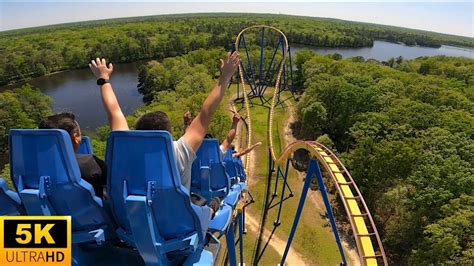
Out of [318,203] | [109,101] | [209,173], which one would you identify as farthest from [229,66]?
[318,203]

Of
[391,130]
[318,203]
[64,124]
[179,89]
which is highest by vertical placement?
[64,124]

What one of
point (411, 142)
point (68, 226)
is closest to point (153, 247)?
point (68, 226)

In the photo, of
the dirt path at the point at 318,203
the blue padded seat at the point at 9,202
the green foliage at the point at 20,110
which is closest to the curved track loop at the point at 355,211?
the blue padded seat at the point at 9,202

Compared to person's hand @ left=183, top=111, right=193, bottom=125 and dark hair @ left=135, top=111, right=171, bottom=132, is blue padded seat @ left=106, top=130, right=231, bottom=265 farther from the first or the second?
person's hand @ left=183, top=111, right=193, bottom=125

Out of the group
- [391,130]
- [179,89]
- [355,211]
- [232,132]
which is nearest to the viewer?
[232,132]

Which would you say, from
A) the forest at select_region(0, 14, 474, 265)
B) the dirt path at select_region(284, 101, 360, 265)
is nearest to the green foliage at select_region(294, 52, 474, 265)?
the forest at select_region(0, 14, 474, 265)

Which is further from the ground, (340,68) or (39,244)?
(39,244)

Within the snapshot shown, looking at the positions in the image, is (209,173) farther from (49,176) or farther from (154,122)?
(49,176)

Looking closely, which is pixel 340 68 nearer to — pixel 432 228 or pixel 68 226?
pixel 432 228
